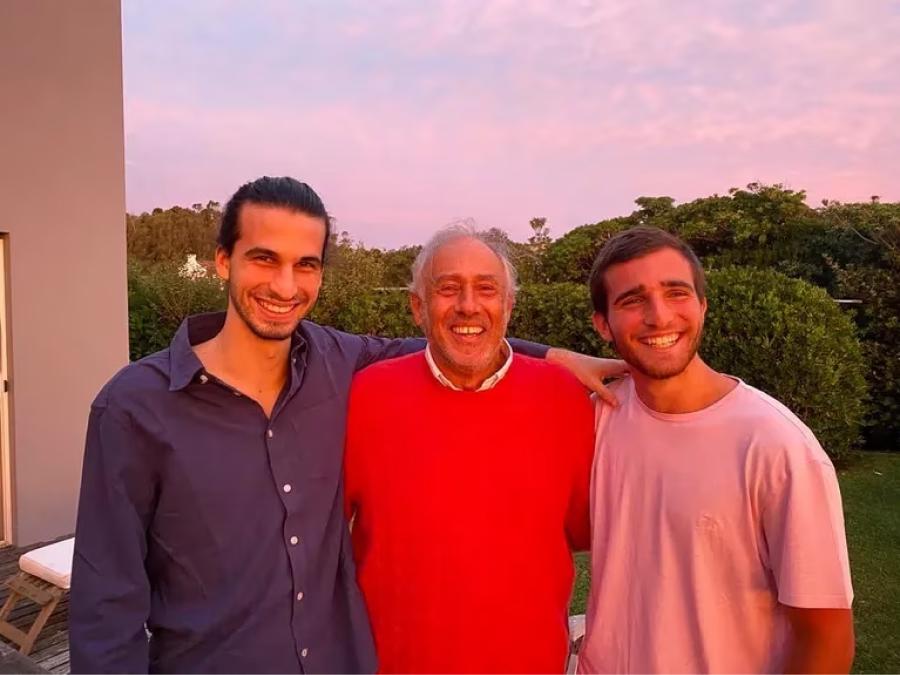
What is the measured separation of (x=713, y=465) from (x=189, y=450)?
4.30ft

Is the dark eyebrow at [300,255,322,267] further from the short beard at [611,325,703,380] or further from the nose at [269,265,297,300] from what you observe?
the short beard at [611,325,703,380]

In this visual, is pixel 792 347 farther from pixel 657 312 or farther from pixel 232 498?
pixel 232 498

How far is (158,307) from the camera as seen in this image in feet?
34.5

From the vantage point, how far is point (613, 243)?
1953 mm

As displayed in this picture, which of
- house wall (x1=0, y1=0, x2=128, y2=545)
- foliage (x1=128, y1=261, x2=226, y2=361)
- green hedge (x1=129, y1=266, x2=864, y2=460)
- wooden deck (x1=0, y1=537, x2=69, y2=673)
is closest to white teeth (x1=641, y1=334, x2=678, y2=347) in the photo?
wooden deck (x1=0, y1=537, x2=69, y2=673)

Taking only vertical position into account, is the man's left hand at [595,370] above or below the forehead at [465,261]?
below

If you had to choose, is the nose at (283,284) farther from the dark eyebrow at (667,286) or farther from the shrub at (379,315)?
the shrub at (379,315)

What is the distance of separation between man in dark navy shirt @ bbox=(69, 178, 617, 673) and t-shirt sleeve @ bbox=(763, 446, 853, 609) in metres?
1.12

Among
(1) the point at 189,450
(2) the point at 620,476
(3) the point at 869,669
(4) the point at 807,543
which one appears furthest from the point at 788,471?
(3) the point at 869,669

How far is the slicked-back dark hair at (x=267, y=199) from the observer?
71.9 inches

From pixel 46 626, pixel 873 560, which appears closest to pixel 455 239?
pixel 46 626

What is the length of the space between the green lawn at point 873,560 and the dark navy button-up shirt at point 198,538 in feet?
11.5

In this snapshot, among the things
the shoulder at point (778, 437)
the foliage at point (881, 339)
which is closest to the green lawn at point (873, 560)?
the foliage at point (881, 339)

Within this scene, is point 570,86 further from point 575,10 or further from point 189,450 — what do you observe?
point 189,450
